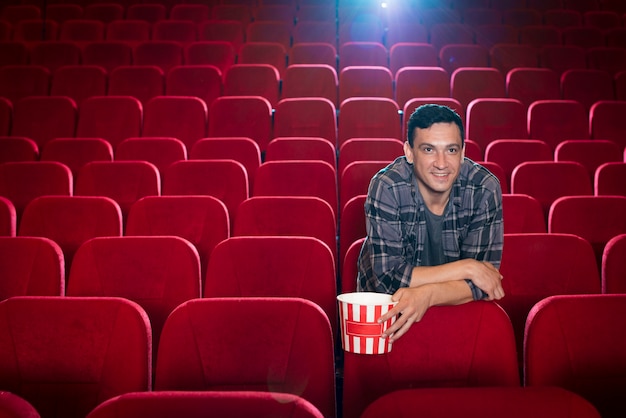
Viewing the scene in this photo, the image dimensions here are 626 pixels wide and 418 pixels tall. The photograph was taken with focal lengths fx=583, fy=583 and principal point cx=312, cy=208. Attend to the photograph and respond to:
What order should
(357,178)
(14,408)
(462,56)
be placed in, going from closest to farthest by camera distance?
(14,408) → (357,178) → (462,56)

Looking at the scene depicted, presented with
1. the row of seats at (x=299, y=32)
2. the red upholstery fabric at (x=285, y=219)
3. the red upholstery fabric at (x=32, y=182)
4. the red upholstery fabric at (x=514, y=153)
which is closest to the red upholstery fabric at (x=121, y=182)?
the red upholstery fabric at (x=32, y=182)

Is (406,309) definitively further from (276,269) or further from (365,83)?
(365,83)

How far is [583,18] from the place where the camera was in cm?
220

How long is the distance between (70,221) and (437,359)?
61 centimetres

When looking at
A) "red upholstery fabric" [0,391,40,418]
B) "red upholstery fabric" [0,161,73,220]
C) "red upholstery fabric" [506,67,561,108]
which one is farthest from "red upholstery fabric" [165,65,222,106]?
"red upholstery fabric" [0,391,40,418]

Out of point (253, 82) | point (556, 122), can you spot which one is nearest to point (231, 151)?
point (253, 82)

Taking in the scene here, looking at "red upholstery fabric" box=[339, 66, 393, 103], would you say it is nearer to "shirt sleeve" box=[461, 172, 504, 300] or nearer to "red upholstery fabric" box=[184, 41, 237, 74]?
"red upholstery fabric" box=[184, 41, 237, 74]

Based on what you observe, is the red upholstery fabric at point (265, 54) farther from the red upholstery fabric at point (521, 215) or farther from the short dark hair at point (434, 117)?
the short dark hair at point (434, 117)

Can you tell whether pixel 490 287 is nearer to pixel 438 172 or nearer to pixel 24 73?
pixel 438 172

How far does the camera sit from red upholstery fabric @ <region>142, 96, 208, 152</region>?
4.62 feet

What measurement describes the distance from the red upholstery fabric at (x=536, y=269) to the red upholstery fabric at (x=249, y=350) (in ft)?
1.09

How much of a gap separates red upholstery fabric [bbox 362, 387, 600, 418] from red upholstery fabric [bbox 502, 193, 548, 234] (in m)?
0.53

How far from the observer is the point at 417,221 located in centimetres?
65

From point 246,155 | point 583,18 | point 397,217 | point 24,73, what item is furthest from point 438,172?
point 583,18
